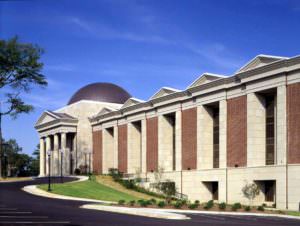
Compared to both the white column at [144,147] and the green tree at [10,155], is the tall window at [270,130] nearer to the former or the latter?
the white column at [144,147]

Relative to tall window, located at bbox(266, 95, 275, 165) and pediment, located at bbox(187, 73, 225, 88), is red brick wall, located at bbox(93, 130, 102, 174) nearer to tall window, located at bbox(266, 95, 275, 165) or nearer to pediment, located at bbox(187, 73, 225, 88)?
pediment, located at bbox(187, 73, 225, 88)

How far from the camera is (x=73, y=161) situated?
3280 inches

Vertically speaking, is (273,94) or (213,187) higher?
(273,94)

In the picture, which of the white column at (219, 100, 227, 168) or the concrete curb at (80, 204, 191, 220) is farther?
the white column at (219, 100, 227, 168)

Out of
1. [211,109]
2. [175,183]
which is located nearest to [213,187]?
[175,183]

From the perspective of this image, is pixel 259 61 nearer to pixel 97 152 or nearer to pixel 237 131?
pixel 237 131

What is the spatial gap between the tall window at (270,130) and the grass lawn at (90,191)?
48.9 ft

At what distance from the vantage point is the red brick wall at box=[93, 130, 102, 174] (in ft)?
259

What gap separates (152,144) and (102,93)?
26.4 metres

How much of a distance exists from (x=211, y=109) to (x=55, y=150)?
37950 millimetres

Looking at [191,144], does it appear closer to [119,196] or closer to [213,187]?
[213,187]

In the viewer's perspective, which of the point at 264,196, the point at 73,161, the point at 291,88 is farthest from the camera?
the point at 73,161

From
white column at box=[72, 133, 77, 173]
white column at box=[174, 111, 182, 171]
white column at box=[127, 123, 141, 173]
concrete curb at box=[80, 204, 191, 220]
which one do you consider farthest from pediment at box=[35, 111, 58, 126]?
concrete curb at box=[80, 204, 191, 220]

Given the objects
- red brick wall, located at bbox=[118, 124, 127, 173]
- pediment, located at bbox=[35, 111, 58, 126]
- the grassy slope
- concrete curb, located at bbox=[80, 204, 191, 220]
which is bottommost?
the grassy slope
